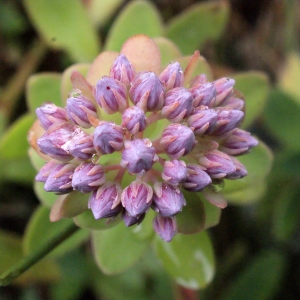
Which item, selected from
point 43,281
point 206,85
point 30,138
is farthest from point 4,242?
point 206,85

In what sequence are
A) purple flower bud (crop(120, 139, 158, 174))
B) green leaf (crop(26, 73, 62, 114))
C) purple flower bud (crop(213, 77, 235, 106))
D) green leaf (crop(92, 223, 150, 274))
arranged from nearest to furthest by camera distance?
purple flower bud (crop(120, 139, 158, 174)) < purple flower bud (crop(213, 77, 235, 106)) < green leaf (crop(92, 223, 150, 274)) < green leaf (crop(26, 73, 62, 114))

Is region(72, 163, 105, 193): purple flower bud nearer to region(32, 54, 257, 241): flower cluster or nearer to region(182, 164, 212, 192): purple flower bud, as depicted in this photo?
region(32, 54, 257, 241): flower cluster

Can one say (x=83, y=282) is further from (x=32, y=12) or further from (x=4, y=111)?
(x=32, y=12)

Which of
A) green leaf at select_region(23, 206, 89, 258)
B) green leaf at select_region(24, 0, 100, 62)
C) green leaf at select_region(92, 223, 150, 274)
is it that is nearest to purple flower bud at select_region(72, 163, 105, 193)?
green leaf at select_region(92, 223, 150, 274)

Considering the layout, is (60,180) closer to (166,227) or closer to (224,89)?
(166,227)

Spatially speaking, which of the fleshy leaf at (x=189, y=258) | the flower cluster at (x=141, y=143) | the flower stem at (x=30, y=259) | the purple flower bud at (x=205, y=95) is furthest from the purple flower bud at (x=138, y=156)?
the fleshy leaf at (x=189, y=258)

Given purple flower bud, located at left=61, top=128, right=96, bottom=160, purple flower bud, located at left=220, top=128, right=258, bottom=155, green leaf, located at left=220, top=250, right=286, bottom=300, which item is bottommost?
green leaf, located at left=220, top=250, right=286, bottom=300

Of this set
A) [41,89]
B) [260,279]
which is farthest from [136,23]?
[260,279]
